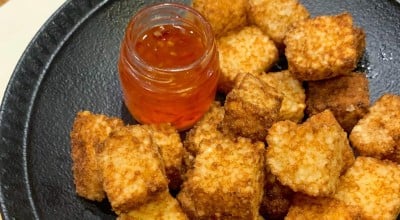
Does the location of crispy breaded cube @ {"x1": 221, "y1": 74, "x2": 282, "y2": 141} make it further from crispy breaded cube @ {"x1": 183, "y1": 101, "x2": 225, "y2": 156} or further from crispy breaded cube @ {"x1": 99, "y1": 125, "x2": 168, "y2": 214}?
Result: crispy breaded cube @ {"x1": 99, "y1": 125, "x2": 168, "y2": 214}

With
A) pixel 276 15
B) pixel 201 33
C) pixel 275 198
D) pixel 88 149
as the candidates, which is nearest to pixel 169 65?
pixel 201 33

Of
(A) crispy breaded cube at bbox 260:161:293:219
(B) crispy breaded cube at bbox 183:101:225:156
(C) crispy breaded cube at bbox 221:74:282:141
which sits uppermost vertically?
(C) crispy breaded cube at bbox 221:74:282:141

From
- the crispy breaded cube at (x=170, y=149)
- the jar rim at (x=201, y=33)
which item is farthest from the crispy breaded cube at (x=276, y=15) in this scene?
the crispy breaded cube at (x=170, y=149)

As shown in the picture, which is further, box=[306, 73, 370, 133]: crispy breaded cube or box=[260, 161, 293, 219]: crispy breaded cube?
box=[306, 73, 370, 133]: crispy breaded cube

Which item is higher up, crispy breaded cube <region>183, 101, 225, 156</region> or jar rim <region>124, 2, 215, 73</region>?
jar rim <region>124, 2, 215, 73</region>

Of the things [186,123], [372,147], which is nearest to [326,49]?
[372,147]

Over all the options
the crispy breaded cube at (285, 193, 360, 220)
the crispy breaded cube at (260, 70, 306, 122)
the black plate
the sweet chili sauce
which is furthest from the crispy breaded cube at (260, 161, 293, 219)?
the black plate

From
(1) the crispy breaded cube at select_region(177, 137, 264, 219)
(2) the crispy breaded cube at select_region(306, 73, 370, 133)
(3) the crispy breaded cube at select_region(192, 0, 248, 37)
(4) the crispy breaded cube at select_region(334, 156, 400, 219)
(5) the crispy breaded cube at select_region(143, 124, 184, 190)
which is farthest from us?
(3) the crispy breaded cube at select_region(192, 0, 248, 37)
